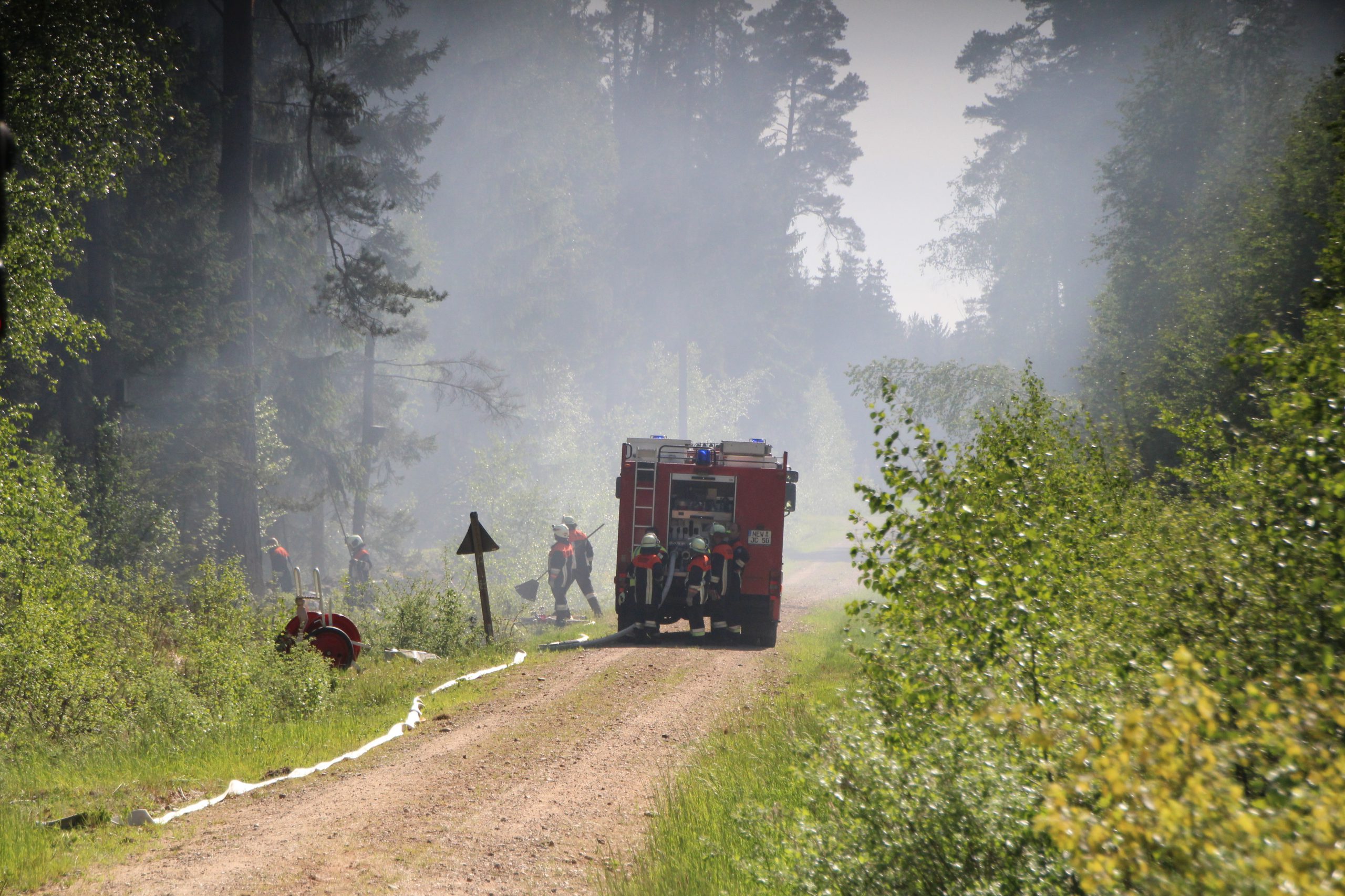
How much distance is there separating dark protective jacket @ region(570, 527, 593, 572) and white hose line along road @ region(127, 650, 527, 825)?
33.5 feet

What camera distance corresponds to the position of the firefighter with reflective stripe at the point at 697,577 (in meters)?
14.6

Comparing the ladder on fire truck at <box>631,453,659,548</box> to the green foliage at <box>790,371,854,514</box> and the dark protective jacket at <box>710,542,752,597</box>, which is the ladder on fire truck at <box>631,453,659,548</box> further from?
the green foliage at <box>790,371,854,514</box>

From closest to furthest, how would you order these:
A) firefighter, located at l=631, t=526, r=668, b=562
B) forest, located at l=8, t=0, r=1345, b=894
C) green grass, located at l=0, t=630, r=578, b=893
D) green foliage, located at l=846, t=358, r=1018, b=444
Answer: forest, located at l=8, t=0, r=1345, b=894 < green grass, located at l=0, t=630, r=578, b=893 < firefighter, located at l=631, t=526, r=668, b=562 < green foliage, located at l=846, t=358, r=1018, b=444

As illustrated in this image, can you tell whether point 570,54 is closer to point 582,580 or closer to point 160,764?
point 582,580

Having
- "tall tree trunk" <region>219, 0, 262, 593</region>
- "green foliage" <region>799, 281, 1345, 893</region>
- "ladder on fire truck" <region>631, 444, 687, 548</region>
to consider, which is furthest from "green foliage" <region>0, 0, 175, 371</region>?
"green foliage" <region>799, 281, 1345, 893</region>

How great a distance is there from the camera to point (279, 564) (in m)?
26.0

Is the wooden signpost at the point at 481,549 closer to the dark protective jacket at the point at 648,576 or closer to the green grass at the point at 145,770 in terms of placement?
the dark protective jacket at the point at 648,576

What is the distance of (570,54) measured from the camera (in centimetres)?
5822

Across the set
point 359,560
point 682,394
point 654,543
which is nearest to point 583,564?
point 359,560

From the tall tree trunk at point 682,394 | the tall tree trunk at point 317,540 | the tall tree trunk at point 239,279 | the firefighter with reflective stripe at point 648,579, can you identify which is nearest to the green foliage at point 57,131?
the firefighter with reflective stripe at point 648,579

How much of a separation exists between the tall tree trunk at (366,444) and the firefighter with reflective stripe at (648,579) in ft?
64.1

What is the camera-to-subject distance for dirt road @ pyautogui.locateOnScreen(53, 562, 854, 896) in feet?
17.6

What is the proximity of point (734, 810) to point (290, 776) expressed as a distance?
151 inches

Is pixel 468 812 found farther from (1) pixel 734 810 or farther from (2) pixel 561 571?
(2) pixel 561 571
